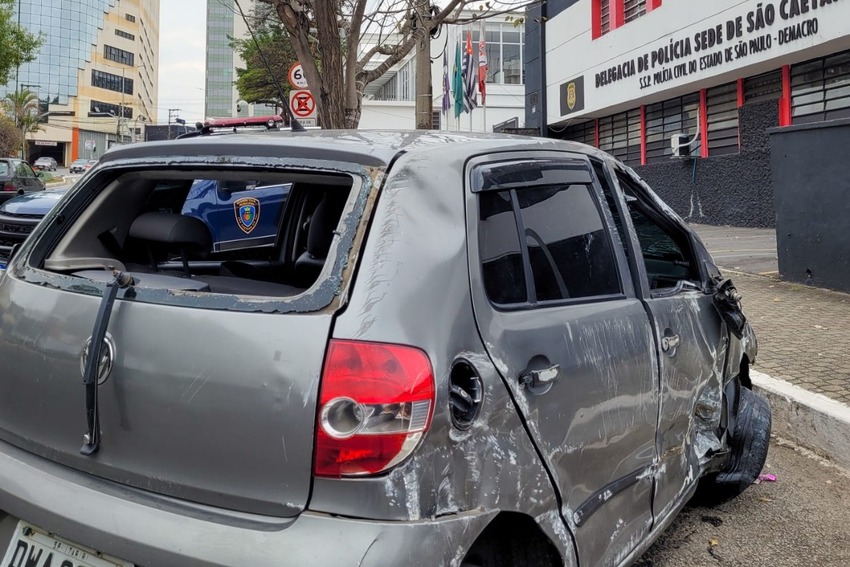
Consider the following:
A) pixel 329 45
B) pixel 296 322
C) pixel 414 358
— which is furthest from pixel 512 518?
pixel 329 45

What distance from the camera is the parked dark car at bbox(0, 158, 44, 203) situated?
17125mm

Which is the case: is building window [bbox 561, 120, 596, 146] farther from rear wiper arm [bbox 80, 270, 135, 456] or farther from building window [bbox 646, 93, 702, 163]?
rear wiper arm [bbox 80, 270, 135, 456]

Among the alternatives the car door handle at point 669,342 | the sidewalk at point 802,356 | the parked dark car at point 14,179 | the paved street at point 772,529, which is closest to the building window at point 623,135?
the sidewalk at point 802,356

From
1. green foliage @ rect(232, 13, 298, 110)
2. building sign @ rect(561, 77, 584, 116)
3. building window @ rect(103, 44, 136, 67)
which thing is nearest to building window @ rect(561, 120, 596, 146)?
building sign @ rect(561, 77, 584, 116)

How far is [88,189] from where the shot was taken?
2459 mm

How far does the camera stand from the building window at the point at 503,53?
3562 centimetres

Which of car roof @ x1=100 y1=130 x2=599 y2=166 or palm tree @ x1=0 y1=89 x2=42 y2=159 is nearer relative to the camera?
car roof @ x1=100 y1=130 x2=599 y2=166

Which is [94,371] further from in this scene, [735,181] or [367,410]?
[735,181]

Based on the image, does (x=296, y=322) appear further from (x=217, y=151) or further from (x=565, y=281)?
(x=565, y=281)

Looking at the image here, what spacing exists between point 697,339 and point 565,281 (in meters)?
0.91

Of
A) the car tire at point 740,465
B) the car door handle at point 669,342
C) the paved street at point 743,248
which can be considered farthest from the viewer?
the paved street at point 743,248

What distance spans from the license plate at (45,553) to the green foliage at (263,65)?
28238mm

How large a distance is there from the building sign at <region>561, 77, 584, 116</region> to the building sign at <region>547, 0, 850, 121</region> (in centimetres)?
3

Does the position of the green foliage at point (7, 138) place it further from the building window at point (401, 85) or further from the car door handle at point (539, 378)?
the car door handle at point (539, 378)
